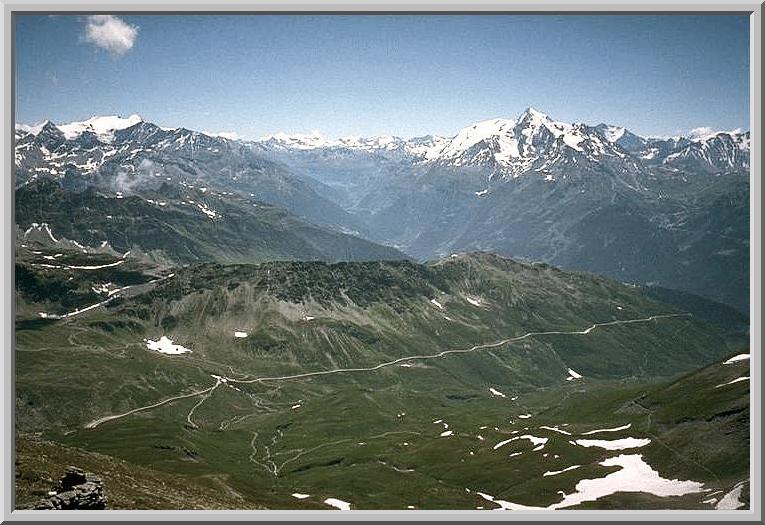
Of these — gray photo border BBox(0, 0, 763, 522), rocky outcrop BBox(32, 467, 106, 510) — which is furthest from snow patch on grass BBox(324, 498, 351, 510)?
gray photo border BBox(0, 0, 763, 522)

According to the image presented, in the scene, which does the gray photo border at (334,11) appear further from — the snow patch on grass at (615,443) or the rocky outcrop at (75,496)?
the snow patch on grass at (615,443)

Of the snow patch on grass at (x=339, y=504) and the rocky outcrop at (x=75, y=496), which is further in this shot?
the snow patch on grass at (x=339, y=504)

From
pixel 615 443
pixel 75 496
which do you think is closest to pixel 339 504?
pixel 615 443

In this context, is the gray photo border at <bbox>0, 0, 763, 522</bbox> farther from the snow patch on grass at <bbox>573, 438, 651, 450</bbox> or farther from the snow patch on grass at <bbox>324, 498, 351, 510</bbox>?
the snow patch on grass at <bbox>573, 438, 651, 450</bbox>

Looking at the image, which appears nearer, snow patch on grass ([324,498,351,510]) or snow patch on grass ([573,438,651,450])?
snow patch on grass ([324,498,351,510])

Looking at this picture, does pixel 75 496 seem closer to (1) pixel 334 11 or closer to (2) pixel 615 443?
(1) pixel 334 11


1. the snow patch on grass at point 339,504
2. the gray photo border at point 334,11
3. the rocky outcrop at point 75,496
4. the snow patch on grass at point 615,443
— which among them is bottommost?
the snow patch on grass at point 339,504

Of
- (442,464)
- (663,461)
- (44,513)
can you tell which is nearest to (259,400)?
(442,464)

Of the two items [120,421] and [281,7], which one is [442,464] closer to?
[281,7]

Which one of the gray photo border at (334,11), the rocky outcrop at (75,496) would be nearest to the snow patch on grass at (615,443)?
the gray photo border at (334,11)
